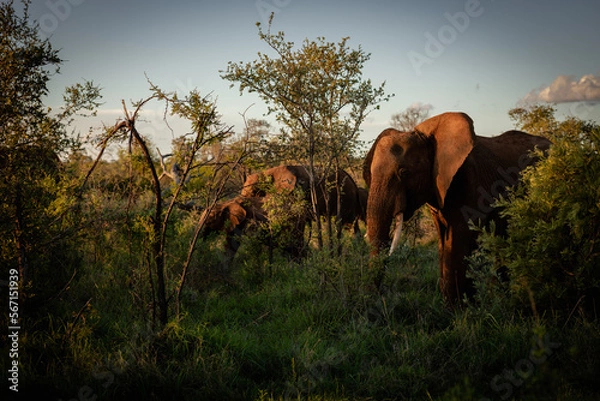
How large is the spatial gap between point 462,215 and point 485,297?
1.40m

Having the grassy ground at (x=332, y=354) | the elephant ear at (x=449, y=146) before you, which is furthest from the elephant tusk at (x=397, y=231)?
the elephant ear at (x=449, y=146)

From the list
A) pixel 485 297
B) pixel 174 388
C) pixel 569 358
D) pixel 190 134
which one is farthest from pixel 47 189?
pixel 569 358

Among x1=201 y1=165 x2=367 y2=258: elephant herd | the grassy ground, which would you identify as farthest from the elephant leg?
x1=201 y1=165 x2=367 y2=258: elephant herd

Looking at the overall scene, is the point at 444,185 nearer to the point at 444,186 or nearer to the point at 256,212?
the point at 444,186

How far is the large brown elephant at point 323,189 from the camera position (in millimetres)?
11055

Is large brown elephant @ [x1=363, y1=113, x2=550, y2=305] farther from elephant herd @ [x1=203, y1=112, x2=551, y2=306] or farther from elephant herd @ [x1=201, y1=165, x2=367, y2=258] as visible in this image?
elephant herd @ [x1=201, y1=165, x2=367, y2=258]

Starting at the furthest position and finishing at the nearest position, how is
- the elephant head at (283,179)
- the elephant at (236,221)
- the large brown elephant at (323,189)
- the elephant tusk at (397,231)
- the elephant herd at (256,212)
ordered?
the elephant head at (283,179) → the large brown elephant at (323,189) → the elephant at (236,221) → the elephant herd at (256,212) → the elephant tusk at (397,231)

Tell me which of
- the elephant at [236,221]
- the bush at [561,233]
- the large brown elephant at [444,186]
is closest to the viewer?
the bush at [561,233]

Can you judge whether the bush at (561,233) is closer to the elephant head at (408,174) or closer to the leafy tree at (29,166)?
the elephant head at (408,174)

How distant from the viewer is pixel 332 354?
15.9 feet

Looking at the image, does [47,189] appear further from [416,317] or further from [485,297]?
[485,297]

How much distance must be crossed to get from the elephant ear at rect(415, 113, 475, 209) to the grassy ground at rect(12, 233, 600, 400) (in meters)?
1.59

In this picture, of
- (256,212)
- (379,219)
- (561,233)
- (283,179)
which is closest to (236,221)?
(256,212)

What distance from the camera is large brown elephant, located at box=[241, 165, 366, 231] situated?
435 inches
